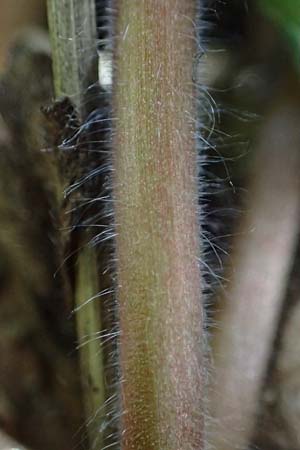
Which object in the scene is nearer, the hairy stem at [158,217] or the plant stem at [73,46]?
the hairy stem at [158,217]

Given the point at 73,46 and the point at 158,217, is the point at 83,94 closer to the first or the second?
the point at 73,46

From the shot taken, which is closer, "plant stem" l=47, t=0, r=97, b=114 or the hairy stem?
the hairy stem

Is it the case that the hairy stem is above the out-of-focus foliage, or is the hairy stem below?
below

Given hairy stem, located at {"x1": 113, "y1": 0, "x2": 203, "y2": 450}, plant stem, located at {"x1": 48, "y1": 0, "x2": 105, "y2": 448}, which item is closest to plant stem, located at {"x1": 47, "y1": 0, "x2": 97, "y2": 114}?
plant stem, located at {"x1": 48, "y1": 0, "x2": 105, "y2": 448}

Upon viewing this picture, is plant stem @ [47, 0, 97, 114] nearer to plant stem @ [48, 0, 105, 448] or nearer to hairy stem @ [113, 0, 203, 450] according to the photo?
plant stem @ [48, 0, 105, 448]

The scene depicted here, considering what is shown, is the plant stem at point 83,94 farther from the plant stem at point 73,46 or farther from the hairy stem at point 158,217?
the hairy stem at point 158,217

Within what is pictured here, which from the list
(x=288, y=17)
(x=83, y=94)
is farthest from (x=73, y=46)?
(x=288, y=17)

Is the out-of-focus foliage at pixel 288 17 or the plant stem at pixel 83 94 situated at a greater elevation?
the out-of-focus foliage at pixel 288 17

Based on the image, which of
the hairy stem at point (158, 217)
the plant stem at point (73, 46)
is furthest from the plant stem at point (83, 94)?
the hairy stem at point (158, 217)
